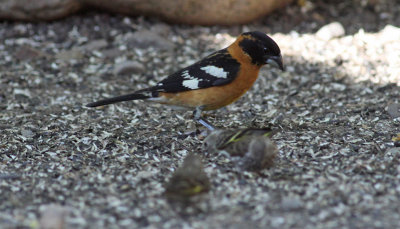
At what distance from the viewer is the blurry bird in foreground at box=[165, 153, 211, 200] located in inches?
121

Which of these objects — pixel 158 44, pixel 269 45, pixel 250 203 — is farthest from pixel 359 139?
pixel 158 44

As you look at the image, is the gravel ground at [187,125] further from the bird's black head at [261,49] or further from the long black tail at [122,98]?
the bird's black head at [261,49]

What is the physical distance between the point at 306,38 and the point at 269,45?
8.51 ft

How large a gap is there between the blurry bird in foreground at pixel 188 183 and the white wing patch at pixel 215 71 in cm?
123

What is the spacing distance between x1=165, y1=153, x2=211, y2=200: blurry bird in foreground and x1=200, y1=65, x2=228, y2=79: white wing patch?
4.02 ft

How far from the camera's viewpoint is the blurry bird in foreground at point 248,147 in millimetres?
3479

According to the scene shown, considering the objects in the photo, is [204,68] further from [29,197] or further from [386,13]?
[386,13]

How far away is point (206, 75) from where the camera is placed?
4309 mm

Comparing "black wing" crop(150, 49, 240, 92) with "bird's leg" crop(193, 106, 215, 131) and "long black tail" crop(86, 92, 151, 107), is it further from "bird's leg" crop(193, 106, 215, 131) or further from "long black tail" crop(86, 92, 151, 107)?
"bird's leg" crop(193, 106, 215, 131)

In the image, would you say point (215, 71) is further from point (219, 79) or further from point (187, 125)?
point (187, 125)

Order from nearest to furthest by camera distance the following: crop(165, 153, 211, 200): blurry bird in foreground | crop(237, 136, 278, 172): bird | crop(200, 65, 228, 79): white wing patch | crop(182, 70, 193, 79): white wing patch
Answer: crop(165, 153, 211, 200): blurry bird in foreground, crop(237, 136, 278, 172): bird, crop(200, 65, 228, 79): white wing patch, crop(182, 70, 193, 79): white wing patch

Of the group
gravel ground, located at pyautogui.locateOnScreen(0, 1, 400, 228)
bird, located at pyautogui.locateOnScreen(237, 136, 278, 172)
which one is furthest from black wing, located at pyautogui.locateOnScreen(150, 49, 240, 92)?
bird, located at pyautogui.locateOnScreen(237, 136, 278, 172)

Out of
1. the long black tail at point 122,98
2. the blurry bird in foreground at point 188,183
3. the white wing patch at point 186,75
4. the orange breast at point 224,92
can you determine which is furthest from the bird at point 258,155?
the long black tail at point 122,98

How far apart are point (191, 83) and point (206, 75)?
148 millimetres
